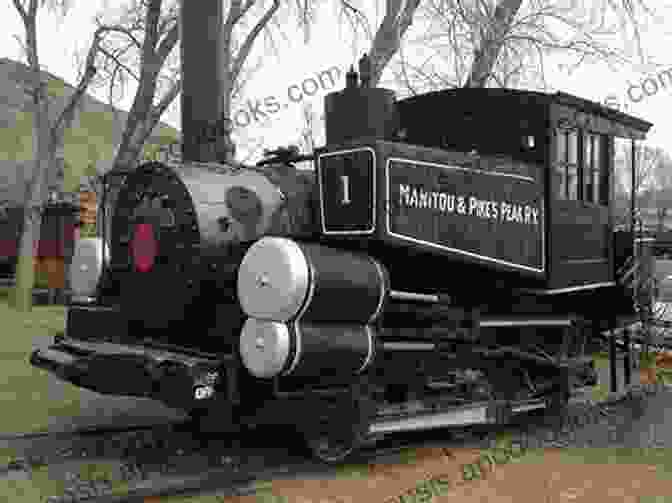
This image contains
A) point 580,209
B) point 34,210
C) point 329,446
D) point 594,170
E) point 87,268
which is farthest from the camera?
point 34,210

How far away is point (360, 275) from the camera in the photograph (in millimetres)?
5039

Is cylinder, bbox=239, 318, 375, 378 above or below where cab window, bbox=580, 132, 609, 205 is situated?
below

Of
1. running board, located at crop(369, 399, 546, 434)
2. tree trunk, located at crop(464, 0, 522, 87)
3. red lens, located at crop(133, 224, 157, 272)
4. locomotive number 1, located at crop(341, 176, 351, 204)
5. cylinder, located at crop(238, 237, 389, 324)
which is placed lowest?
running board, located at crop(369, 399, 546, 434)

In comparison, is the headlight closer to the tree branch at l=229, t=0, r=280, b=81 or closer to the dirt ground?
the dirt ground

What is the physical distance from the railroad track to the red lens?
1393 millimetres

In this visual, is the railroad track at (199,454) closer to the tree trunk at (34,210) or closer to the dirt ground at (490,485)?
the dirt ground at (490,485)

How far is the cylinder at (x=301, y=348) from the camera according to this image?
4.66 meters

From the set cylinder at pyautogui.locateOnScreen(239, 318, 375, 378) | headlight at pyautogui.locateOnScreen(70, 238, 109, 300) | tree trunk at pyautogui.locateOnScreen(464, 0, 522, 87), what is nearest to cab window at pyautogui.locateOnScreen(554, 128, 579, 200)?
cylinder at pyautogui.locateOnScreen(239, 318, 375, 378)

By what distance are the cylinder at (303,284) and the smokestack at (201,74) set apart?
245cm

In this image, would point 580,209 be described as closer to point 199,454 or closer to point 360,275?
point 360,275

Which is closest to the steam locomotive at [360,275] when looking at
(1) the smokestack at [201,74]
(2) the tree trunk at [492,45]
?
(1) the smokestack at [201,74]

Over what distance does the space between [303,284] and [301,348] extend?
1.29ft

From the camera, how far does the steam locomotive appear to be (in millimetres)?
4961

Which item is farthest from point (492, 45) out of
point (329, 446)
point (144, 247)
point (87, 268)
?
point (329, 446)
